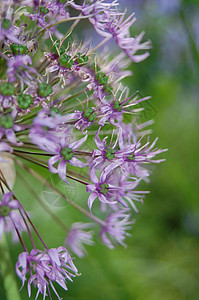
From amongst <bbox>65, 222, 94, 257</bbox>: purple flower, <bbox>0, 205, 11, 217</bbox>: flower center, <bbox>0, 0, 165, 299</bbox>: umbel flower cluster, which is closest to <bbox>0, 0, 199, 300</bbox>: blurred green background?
<bbox>65, 222, 94, 257</bbox>: purple flower

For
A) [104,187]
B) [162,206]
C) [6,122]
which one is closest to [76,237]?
[104,187]

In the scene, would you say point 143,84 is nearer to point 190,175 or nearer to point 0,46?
point 190,175

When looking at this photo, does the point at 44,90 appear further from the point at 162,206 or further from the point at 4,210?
the point at 162,206

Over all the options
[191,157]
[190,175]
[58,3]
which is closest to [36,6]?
[58,3]

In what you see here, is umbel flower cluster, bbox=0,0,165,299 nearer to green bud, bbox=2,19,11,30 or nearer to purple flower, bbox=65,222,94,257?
green bud, bbox=2,19,11,30

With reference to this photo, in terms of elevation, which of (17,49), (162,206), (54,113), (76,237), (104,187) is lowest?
(162,206)

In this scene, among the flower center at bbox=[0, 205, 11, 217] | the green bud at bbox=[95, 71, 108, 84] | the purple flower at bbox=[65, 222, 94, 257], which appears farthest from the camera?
the purple flower at bbox=[65, 222, 94, 257]

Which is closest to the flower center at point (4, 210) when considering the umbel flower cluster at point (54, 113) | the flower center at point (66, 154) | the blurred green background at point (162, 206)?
the umbel flower cluster at point (54, 113)
